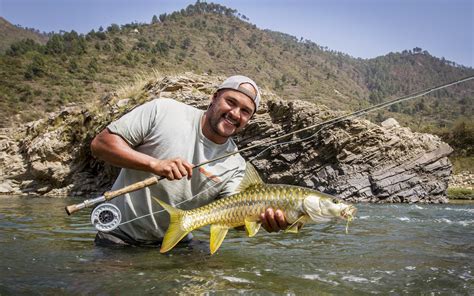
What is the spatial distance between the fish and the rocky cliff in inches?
554

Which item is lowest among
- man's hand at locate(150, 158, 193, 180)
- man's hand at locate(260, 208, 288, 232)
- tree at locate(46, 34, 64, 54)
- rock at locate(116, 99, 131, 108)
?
man's hand at locate(260, 208, 288, 232)

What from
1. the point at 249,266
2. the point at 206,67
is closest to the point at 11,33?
the point at 206,67

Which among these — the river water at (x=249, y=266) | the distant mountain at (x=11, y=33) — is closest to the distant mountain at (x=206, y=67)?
the river water at (x=249, y=266)

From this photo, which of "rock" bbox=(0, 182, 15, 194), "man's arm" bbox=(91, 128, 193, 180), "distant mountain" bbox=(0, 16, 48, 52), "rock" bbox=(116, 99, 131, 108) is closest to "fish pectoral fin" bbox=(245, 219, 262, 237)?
"man's arm" bbox=(91, 128, 193, 180)

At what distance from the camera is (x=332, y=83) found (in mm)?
120812

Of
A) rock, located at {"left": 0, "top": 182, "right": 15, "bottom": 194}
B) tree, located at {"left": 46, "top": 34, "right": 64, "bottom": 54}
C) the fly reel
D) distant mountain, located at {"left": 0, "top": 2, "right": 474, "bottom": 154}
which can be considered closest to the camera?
the fly reel

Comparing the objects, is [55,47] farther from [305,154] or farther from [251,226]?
[251,226]

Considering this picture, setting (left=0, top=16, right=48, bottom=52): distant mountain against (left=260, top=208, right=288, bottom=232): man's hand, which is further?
(left=0, top=16, right=48, bottom=52): distant mountain

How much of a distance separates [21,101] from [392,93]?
123m

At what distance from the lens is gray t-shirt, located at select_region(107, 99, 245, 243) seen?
4.32 meters

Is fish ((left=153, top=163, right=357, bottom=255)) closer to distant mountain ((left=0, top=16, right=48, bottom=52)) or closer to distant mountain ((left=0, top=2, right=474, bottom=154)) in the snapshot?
distant mountain ((left=0, top=2, right=474, bottom=154))

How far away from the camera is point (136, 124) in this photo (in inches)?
165

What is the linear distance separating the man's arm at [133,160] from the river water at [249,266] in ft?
3.16

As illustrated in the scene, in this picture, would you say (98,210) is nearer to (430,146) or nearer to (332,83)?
(430,146)
